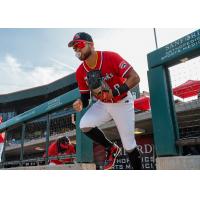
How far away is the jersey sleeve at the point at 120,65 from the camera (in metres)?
2.68

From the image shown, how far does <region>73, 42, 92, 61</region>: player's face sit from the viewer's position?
281 centimetres

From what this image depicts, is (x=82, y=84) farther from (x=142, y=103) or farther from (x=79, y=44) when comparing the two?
(x=142, y=103)

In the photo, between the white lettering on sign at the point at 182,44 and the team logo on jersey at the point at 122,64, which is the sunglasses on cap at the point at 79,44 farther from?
the white lettering on sign at the point at 182,44

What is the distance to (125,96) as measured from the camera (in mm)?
2932

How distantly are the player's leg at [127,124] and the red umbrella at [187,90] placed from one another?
2.14m

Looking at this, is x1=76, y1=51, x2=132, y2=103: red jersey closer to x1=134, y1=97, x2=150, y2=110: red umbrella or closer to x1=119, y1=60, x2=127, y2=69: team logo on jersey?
x1=119, y1=60, x2=127, y2=69: team logo on jersey

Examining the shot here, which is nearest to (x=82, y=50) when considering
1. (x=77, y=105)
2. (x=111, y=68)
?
(x=111, y=68)

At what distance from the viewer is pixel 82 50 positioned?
2830 millimetres

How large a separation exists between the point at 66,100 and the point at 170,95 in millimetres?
2045
